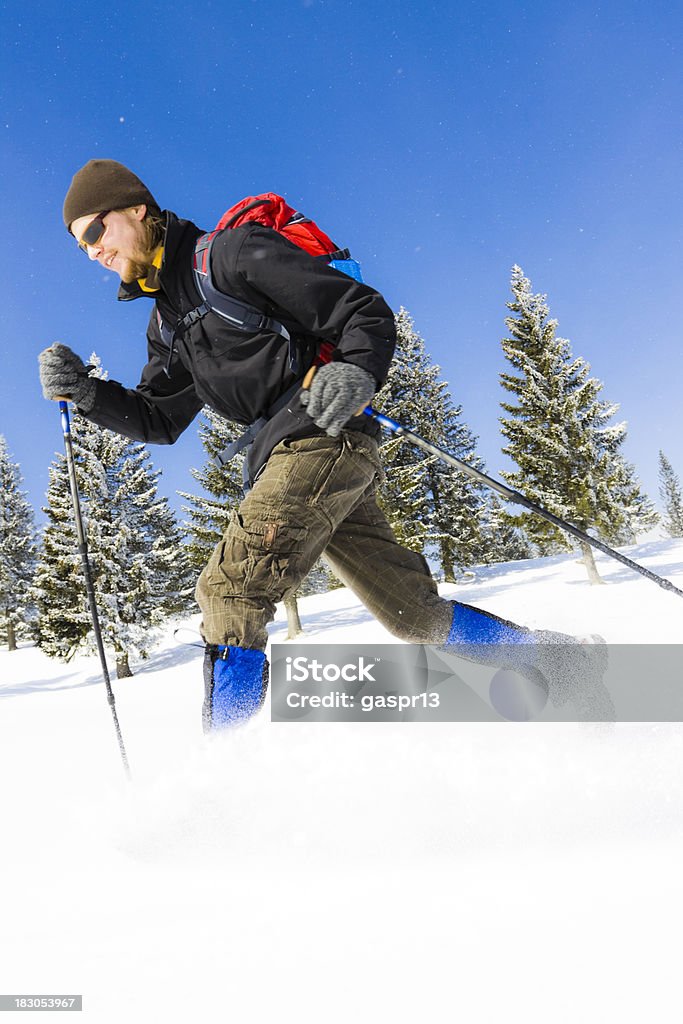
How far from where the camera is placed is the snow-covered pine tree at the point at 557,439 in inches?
793

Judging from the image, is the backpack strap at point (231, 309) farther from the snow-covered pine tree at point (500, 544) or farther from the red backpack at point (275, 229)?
the snow-covered pine tree at point (500, 544)

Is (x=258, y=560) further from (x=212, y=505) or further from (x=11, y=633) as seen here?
(x=11, y=633)

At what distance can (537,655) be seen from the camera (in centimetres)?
254

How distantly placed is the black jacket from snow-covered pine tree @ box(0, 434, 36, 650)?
3926cm

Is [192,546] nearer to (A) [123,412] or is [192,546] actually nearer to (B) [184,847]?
(A) [123,412]

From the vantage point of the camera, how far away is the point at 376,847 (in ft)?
5.29

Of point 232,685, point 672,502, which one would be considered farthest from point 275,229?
point 672,502

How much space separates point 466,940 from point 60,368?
8.79 ft

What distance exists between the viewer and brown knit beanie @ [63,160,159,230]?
94.8 inches

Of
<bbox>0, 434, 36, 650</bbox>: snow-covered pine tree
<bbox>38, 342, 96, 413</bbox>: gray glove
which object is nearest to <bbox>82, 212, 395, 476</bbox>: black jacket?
<bbox>38, 342, 96, 413</bbox>: gray glove

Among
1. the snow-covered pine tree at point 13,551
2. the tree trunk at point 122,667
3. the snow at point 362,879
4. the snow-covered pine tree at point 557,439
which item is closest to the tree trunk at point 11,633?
the snow-covered pine tree at point 13,551

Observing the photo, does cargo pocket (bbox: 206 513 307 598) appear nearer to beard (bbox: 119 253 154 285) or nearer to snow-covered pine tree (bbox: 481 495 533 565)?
beard (bbox: 119 253 154 285)

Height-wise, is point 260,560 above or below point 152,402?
below

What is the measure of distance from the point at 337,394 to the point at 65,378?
146 cm
